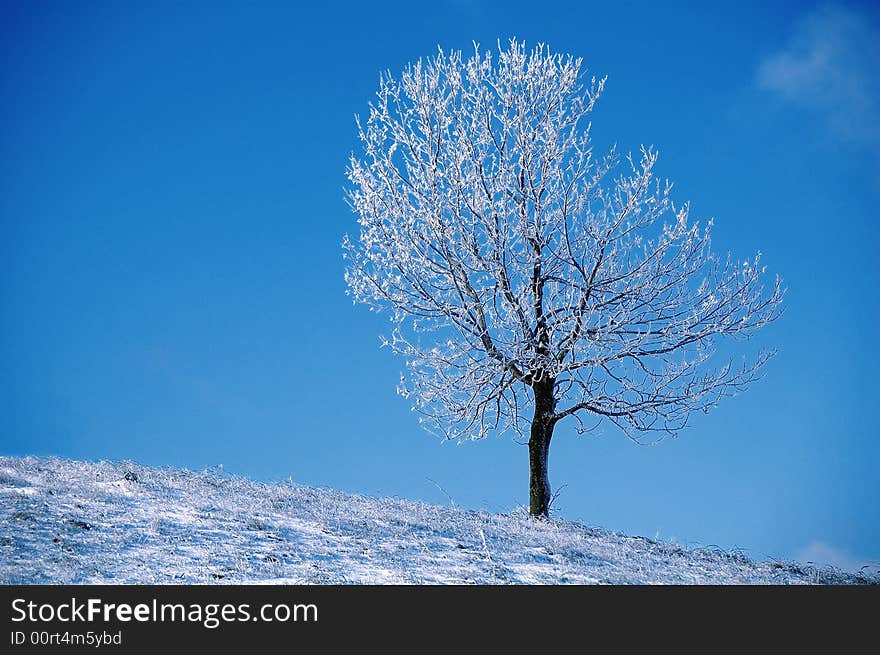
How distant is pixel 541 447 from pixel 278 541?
22.5ft

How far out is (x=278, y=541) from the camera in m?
10.2

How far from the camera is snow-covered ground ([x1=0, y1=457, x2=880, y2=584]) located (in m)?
8.93
